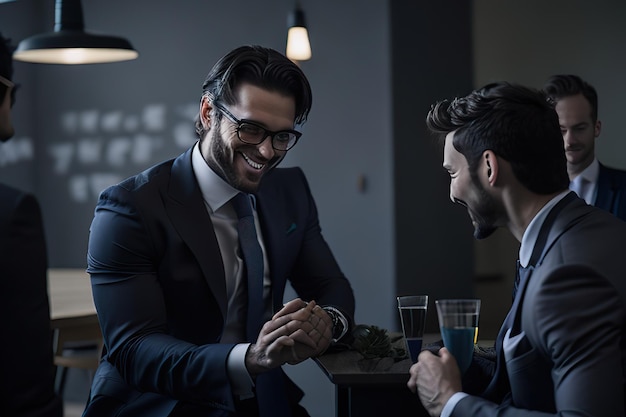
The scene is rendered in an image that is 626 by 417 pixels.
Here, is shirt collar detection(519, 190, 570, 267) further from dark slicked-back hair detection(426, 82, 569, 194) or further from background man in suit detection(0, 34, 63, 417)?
background man in suit detection(0, 34, 63, 417)

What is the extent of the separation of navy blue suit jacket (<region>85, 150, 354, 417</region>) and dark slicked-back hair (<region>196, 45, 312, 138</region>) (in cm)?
21

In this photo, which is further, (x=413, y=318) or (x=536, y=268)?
(x=413, y=318)

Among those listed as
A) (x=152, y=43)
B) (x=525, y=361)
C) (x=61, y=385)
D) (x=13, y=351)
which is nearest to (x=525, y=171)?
(x=525, y=361)

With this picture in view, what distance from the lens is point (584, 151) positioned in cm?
335

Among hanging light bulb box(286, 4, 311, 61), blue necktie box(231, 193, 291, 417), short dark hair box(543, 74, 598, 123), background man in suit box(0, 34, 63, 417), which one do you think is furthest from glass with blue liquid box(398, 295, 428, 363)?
hanging light bulb box(286, 4, 311, 61)

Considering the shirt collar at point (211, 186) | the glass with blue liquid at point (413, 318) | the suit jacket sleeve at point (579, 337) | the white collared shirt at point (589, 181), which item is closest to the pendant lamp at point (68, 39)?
the shirt collar at point (211, 186)

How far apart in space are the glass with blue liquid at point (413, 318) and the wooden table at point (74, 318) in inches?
75.1

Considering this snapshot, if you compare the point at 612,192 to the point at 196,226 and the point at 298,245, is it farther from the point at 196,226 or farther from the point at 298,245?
the point at 196,226

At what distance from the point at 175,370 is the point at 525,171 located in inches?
35.3

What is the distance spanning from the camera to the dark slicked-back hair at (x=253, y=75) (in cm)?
220

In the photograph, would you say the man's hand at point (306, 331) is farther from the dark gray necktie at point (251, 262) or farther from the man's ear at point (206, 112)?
the man's ear at point (206, 112)

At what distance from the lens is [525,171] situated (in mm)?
1673

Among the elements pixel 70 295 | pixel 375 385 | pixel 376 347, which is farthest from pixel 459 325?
pixel 70 295

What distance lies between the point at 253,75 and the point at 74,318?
1748 mm
